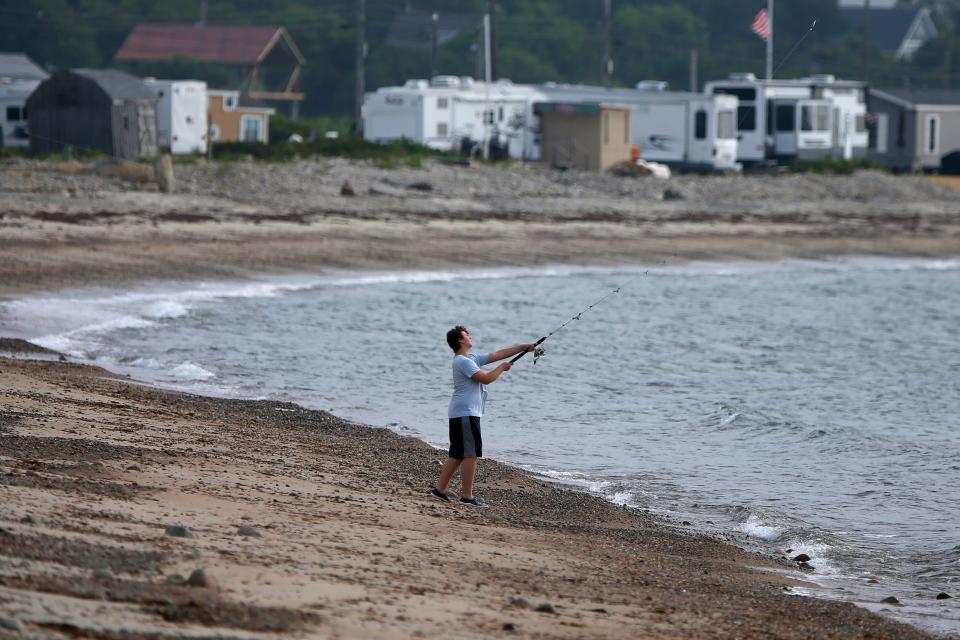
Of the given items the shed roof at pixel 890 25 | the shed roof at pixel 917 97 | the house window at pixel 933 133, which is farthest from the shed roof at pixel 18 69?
the shed roof at pixel 890 25

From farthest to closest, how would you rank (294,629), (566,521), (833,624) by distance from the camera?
(566,521) → (833,624) → (294,629)

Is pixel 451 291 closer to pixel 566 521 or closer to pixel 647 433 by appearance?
pixel 647 433

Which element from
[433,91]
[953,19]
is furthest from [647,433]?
[953,19]

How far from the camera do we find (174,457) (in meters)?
9.63

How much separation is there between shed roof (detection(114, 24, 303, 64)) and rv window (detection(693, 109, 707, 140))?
2701 centimetres

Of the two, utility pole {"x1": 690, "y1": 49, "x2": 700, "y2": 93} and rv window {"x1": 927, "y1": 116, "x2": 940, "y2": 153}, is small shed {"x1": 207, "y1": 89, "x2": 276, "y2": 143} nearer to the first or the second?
rv window {"x1": 927, "y1": 116, "x2": 940, "y2": 153}

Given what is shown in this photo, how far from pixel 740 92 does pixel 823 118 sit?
3.16 m

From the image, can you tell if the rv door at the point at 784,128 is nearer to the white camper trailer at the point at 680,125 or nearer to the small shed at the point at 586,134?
the white camper trailer at the point at 680,125

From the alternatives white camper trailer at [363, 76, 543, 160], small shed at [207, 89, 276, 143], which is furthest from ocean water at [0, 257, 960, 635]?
small shed at [207, 89, 276, 143]

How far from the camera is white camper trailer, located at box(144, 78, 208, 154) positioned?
3938 cm

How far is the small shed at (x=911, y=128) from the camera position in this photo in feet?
170

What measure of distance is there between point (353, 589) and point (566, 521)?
3.25 m

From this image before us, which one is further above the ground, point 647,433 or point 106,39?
point 106,39

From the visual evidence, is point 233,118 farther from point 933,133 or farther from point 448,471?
point 448,471
